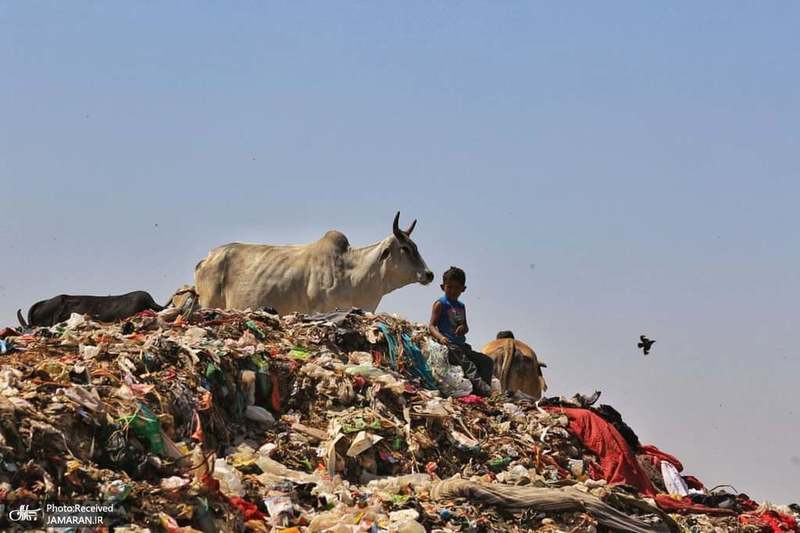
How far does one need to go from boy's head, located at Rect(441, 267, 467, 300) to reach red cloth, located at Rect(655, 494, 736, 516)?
2.47 m

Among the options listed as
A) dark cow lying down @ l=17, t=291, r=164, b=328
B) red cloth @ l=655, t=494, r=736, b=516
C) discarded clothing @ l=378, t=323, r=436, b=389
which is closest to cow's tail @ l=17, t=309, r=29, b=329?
dark cow lying down @ l=17, t=291, r=164, b=328

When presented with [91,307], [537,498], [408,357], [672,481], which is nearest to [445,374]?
[408,357]

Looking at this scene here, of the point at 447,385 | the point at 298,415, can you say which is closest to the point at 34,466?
the point at 298,415

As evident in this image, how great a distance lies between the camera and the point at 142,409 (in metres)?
6.59

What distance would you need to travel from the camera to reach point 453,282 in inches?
399

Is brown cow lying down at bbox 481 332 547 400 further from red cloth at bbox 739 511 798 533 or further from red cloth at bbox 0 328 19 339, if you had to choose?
red cloth at bbox 0 328 19 339

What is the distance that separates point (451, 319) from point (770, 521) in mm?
3004

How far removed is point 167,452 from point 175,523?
71cm

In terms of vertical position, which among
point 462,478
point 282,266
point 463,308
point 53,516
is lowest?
point 53,516

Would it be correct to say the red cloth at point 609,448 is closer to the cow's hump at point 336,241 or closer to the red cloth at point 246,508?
the red cloth at point 246,508

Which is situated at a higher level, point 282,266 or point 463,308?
point 282,266

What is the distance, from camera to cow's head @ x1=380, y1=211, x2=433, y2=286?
14789mm

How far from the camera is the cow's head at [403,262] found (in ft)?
48.5

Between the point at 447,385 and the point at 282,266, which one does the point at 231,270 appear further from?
the point at 447,385
